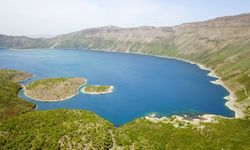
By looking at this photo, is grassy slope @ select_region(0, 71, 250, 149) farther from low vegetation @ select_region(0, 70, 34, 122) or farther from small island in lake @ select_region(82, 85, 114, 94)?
small island in lake @ select_region(82, 85, 114, 94)

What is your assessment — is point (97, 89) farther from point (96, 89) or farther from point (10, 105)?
point (10, 105)

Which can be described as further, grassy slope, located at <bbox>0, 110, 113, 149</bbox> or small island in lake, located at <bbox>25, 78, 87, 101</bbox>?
small island in lake, located at <bbox>25, 78, 87, 101</bbox>

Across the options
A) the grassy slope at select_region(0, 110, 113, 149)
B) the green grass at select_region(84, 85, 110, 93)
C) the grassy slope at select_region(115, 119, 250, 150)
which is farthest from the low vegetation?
the grassy slope at select_region(115, 119, 250, 150)

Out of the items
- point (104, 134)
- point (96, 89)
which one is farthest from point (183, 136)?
point (96, 89)

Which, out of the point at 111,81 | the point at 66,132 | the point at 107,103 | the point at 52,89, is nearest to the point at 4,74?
the point at 52,89

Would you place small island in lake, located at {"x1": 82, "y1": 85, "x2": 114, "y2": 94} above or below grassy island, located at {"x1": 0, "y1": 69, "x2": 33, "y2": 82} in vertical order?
below

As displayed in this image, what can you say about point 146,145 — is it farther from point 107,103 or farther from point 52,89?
point 52,89

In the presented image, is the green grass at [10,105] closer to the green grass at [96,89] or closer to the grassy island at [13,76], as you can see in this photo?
the grassy island at [13,76]

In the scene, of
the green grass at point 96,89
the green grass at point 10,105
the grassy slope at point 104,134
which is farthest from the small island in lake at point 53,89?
the grassy slope at point 104,134
